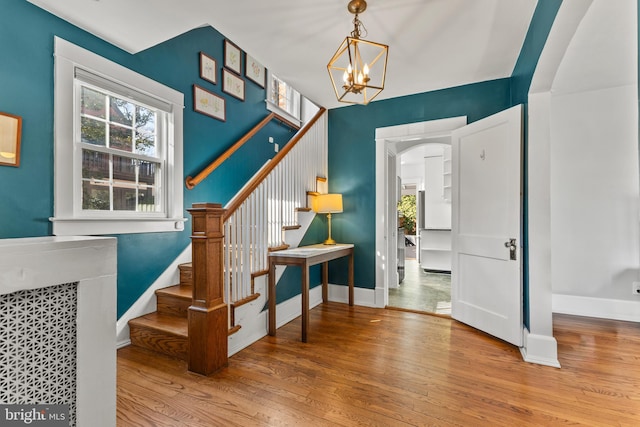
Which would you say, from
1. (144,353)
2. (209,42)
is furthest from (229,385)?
(209,42)

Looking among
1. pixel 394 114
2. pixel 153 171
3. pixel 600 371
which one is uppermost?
pixel 394 114

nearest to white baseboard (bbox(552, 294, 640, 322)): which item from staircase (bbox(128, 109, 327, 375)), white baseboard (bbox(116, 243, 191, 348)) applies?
staircase (bbox(128, 109, 327, 375))

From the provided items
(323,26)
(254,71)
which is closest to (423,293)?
(323,26)

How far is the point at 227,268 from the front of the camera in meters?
2.35

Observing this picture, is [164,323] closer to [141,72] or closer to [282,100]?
[141,72]

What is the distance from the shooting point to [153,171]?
2955 mm

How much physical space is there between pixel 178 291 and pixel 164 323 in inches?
12.9

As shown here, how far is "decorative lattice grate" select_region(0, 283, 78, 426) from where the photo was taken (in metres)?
0.69

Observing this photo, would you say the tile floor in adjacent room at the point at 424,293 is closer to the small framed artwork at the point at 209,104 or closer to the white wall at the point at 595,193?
the white wall at the point at 595,193

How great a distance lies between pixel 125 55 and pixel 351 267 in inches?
122

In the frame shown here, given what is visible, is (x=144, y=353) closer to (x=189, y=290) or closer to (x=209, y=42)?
(x=189, y=290)

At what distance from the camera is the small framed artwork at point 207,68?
332cm

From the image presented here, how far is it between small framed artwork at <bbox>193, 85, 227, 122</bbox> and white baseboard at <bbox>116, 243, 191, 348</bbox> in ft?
4.99

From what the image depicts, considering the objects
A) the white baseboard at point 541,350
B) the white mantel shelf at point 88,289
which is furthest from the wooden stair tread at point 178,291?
the white baseboard at point 541,350
